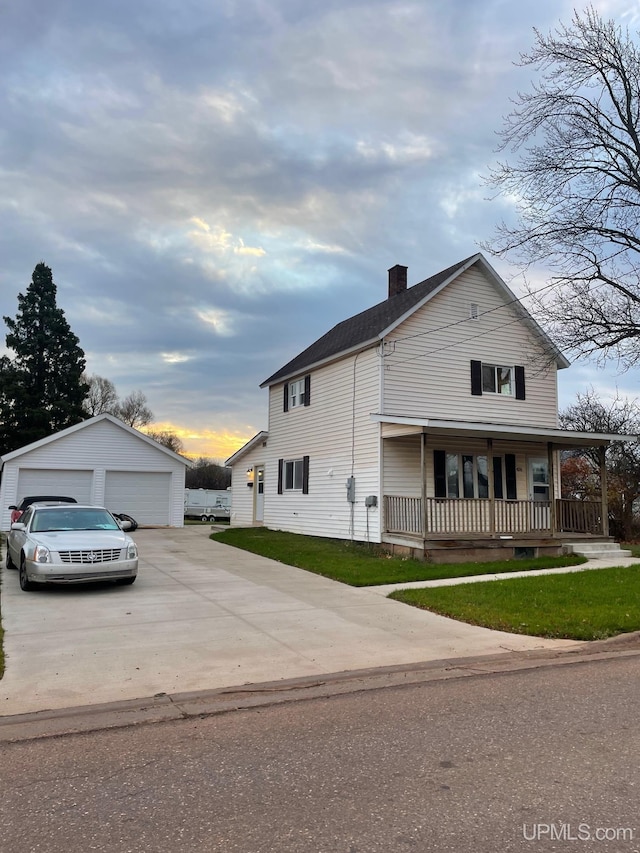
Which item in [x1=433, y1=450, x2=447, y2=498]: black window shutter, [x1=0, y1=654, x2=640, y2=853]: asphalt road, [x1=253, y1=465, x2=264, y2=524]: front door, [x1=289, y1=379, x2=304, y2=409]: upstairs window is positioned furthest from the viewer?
[x1=253, y1=465, x2=264, y2=524]: front door

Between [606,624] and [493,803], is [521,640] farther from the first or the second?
[493,803]

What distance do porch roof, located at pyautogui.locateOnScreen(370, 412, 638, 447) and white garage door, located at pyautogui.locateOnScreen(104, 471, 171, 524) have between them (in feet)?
41.4

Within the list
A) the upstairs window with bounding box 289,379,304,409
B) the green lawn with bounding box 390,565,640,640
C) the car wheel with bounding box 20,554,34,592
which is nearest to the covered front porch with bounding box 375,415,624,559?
the green lawn with bounding box 390,565,640,640

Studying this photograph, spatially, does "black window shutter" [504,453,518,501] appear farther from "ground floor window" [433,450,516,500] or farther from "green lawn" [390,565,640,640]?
"green lawn" [390,565,640,640]

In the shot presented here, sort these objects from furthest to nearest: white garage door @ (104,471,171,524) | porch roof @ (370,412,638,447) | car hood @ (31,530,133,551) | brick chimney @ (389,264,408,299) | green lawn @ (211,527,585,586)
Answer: white garage door @ (104,471,171,524) → brick chimney @ (389,264,408,299) → porch roof @ (370,412,638,447) → green lawn @ (211,527,585,586) → car hood @ (31,530,133,551)

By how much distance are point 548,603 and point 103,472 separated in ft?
64.2

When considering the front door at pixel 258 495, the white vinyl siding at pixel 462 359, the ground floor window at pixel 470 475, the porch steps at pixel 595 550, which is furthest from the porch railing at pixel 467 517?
the front door at pixel 258 495

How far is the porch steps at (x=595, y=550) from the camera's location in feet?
54.0

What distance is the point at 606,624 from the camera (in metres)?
8.37

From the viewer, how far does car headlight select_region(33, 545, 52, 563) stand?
33.4 feet

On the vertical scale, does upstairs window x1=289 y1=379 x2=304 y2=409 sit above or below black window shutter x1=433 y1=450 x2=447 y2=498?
above

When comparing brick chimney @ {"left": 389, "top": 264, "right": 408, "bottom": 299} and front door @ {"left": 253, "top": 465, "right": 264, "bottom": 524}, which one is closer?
brick chimney @ {"left": 389, "top": 264, "right": 408, "bottom": 299}

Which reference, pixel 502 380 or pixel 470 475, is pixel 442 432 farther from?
pixel 502 380

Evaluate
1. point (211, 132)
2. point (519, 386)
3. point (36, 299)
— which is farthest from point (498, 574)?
point (36, 299)
